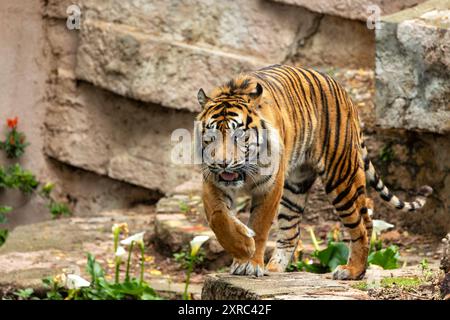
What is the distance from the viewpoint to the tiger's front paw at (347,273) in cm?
606

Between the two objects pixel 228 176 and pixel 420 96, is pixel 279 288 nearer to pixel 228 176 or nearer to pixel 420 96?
pixel 228 176

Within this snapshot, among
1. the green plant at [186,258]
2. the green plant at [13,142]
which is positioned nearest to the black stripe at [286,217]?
the green plant at [186,258]

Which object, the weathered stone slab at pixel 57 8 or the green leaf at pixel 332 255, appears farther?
the weathered stone slab at pixel 57 8

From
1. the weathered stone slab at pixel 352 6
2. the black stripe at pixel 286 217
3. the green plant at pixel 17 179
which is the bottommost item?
the green plant at pixel 17 179

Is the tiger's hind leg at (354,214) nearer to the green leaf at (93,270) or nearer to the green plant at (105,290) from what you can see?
the green plant at (105,290)

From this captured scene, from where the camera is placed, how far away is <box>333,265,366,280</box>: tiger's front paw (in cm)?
606

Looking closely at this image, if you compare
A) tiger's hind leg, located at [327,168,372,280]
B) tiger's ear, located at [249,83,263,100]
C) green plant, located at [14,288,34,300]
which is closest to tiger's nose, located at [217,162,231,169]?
tiger's ear, located at [249,83,263,100]

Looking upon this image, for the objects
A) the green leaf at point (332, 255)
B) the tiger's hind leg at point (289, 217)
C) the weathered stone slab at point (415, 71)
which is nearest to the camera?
the tiger's hind leg at point (289, 217)

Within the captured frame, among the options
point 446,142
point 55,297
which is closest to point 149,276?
point 55,297

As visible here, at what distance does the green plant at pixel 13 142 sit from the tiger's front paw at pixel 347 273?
519 centimetres

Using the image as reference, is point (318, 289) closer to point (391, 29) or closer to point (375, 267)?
point (375, 267)

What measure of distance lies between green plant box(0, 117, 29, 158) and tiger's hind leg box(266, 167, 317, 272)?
14.4 ft

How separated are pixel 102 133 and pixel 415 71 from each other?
12.7 feet
